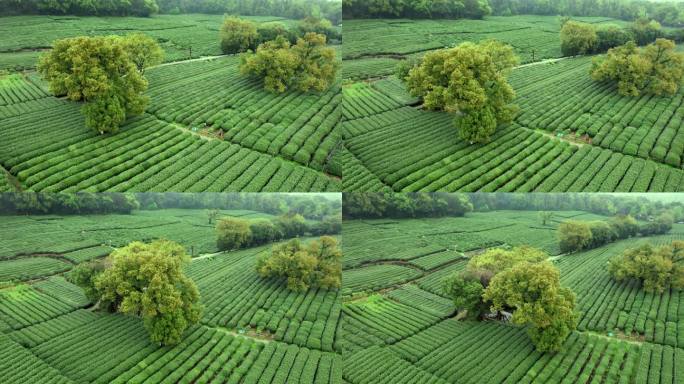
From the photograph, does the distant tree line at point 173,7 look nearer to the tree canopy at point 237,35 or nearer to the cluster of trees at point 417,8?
the tree canopy at point 237,35

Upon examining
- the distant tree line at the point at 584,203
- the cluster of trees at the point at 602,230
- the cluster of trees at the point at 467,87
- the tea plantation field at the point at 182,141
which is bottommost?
the cluster of trees at the point at 602,230

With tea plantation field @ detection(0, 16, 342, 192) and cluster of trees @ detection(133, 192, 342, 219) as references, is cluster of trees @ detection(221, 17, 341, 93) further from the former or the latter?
cluster of trees @ detection(133, 192, 342, 219)

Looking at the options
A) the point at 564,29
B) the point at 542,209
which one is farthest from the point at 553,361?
the point at 564,29

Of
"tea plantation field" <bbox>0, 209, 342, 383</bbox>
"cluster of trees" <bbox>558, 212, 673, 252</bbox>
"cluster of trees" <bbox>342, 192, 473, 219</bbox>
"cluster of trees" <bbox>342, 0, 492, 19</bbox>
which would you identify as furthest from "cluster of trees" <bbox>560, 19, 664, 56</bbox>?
"tea plantation field" <bbox>0, 209, 342, 383</bbox>

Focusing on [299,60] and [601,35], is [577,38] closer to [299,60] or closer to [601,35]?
[601,35]

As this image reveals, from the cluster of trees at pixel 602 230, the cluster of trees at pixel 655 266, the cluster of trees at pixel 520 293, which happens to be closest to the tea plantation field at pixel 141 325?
the cluster of trees at pixel 520 293

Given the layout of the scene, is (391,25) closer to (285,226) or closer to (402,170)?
(402,170)
